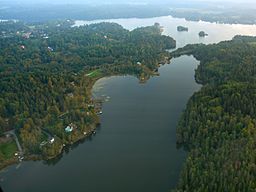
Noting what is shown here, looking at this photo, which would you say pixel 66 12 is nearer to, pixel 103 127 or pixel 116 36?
pixel 116 36

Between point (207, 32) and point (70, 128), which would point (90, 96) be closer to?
point (70, 128)

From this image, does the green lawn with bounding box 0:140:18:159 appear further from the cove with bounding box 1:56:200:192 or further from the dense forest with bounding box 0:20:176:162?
the cove with bounding box 1:56:200:192

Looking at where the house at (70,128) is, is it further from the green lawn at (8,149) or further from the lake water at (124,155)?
the green lawn at (8,149)

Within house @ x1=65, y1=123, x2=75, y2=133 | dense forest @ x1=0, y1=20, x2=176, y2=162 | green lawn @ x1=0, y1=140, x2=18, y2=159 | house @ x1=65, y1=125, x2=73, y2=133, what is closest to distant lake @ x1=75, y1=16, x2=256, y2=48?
dense forest @ x1=0, y1=20, x2=176, y2=162

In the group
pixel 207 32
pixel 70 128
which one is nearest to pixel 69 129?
pixel 70 128

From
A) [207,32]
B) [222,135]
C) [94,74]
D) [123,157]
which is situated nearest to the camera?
[222,135]
